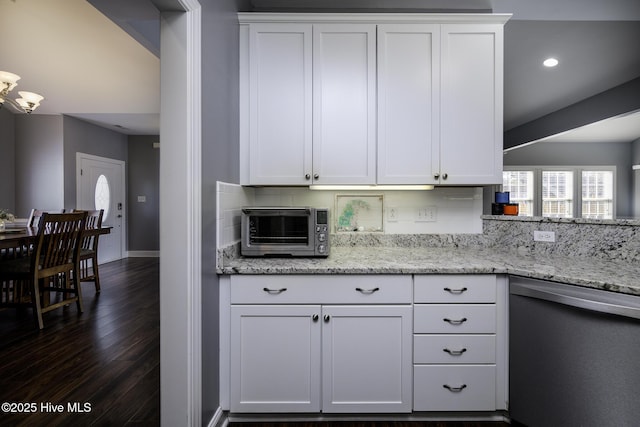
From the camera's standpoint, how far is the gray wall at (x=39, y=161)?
509 centimetres

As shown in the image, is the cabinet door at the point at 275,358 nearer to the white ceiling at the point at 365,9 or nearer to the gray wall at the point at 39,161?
the white ceiling at the point at 365,9

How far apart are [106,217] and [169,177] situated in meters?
5.69

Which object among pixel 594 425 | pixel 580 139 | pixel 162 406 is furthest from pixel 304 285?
pixel 580 139

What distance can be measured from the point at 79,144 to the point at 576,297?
662 centimetres

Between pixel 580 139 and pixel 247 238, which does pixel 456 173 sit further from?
pixel 580 139

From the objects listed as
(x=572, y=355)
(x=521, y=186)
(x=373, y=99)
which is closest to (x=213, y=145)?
(x=373, y=99)

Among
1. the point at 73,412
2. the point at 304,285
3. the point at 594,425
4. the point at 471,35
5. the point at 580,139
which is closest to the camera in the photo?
the point at 594,425

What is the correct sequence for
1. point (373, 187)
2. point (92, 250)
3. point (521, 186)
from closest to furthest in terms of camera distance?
1. point (373, 187)
2. point (92, 250)
3. point (521, 186)

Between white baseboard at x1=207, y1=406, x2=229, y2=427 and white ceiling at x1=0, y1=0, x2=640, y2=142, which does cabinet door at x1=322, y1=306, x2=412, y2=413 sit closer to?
white baseboard at x1=207, y1=406, x2=229, y2=427

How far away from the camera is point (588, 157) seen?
11.0ft

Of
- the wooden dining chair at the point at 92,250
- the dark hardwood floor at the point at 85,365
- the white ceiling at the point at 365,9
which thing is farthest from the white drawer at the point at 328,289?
the wooden dining chair at the point at 92,250

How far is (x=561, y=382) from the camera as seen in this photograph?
1404mm

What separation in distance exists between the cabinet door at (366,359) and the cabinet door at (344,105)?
0.79 meters

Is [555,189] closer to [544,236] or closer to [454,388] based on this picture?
[544,236]
